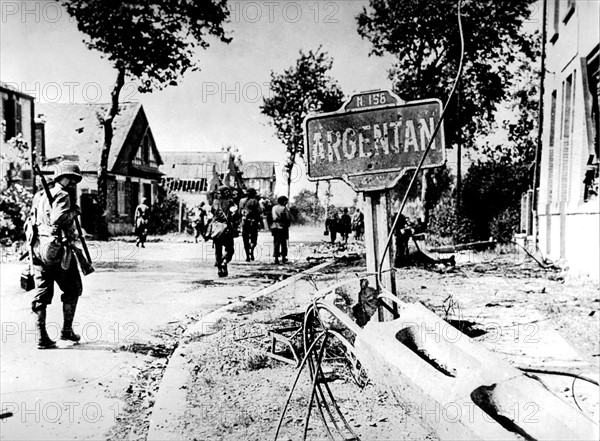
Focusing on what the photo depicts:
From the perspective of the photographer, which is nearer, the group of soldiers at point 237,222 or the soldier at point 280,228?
the group of soldiers at point 237,222

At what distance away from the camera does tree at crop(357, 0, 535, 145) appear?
331 centimetres

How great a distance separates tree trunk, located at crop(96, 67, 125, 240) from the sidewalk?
1.17m

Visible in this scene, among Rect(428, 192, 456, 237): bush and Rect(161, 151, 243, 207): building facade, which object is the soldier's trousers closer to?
Rect(161, 151, 243, 207): building facade

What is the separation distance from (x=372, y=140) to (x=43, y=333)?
2.64m

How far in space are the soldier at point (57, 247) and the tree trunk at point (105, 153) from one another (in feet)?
0.85

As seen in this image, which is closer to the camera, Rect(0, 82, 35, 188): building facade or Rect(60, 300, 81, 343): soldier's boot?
Rect(0, 82, 35, 188): building facade

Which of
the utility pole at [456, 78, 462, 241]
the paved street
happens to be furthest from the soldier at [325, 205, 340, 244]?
the utility pole at [456, 78, 462, 241]

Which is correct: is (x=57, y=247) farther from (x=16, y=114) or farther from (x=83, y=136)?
(x=83, y=136)

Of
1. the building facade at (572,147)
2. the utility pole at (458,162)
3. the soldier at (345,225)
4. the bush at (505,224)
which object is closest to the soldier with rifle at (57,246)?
the soldier at (345,225)

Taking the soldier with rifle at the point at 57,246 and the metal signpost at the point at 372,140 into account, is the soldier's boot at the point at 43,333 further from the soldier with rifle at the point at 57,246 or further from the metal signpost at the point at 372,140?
the metal signpost at the point at 372,140

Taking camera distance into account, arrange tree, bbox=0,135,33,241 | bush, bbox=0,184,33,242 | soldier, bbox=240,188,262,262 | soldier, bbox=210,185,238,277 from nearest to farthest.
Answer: tree, bbox=0,135,33,241, bush, bbox=0,184,33,242, soldier, bbox=210,185,238,277, soldier, bbox=240,188,262,262

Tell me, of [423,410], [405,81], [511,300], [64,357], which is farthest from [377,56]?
[511,300]

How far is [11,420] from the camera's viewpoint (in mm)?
2799

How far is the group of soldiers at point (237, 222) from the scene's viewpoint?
7746 mm
